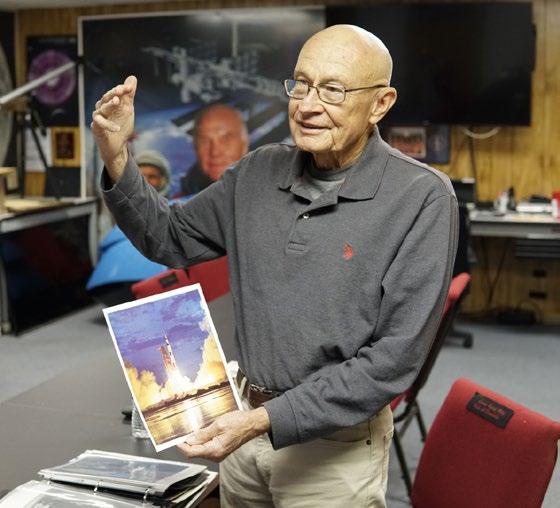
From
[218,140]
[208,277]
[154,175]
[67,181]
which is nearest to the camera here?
[208,277]

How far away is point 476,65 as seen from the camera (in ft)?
19.4

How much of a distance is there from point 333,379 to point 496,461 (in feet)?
2.03

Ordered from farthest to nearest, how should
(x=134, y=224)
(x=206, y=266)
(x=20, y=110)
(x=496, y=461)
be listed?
(x=20, y=110)
(x=206, y=266)
(x=496, y=461)
(x=134, y=224)

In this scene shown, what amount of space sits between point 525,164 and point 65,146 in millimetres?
3831

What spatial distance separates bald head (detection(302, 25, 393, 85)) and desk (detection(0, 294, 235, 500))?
97cm

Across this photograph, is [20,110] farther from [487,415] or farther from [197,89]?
[487,415]

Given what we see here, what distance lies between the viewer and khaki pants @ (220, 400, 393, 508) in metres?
1.66

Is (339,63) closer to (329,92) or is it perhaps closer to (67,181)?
(329,92)

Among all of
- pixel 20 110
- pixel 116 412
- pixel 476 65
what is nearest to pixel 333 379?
pixel 116 412

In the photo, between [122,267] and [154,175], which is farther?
[154,175]

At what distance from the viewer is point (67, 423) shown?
223 cm

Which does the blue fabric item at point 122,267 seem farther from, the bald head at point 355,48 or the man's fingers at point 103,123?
the bald head at point 355,48

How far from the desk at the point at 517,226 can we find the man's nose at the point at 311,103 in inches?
165

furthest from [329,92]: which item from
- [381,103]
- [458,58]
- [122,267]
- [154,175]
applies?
[154,175]
